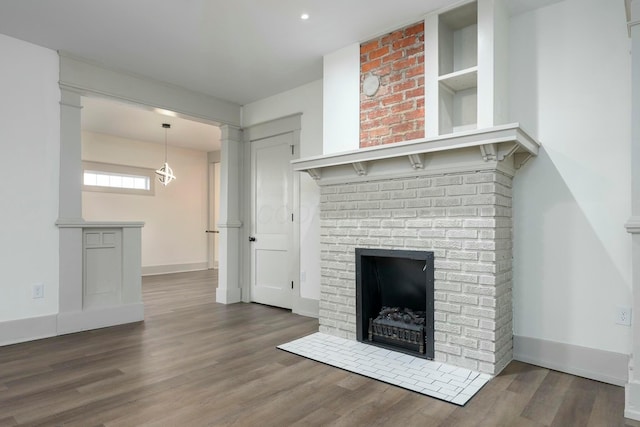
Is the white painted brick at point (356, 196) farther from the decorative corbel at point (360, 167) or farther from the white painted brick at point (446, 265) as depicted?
the white painted brick at point (446, 265)

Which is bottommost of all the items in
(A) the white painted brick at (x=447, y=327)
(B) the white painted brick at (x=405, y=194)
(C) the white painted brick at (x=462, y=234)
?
(A) the white painted brick at (x=447, y=327)

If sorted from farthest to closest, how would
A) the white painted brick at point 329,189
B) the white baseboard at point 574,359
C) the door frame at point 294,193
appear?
the door frame at point 294,193 → the white painted brick at point 329,189 → the white baseboard at point 574,359

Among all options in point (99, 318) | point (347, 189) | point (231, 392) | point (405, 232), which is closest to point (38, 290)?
point (99, 318)

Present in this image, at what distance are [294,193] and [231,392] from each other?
8.34 feet

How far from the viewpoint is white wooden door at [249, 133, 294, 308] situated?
4.59m

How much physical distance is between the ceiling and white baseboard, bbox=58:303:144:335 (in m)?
2.49

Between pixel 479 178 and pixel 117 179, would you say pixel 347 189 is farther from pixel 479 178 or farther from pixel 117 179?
pixel 117 179

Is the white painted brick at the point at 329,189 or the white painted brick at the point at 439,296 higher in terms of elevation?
the white painted brick at the point at 329,189

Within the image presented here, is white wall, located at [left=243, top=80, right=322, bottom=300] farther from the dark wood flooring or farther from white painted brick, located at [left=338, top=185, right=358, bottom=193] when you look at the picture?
the dark wood flooring

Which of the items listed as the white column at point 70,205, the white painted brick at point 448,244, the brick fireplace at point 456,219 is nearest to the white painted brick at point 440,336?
the brick fireplace at point 456,219

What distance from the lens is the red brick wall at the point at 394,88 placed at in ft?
9.65

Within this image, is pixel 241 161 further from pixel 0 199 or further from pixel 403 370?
pixel 403 370

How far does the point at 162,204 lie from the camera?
7.88m

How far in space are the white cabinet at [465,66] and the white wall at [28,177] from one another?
11.2ft
